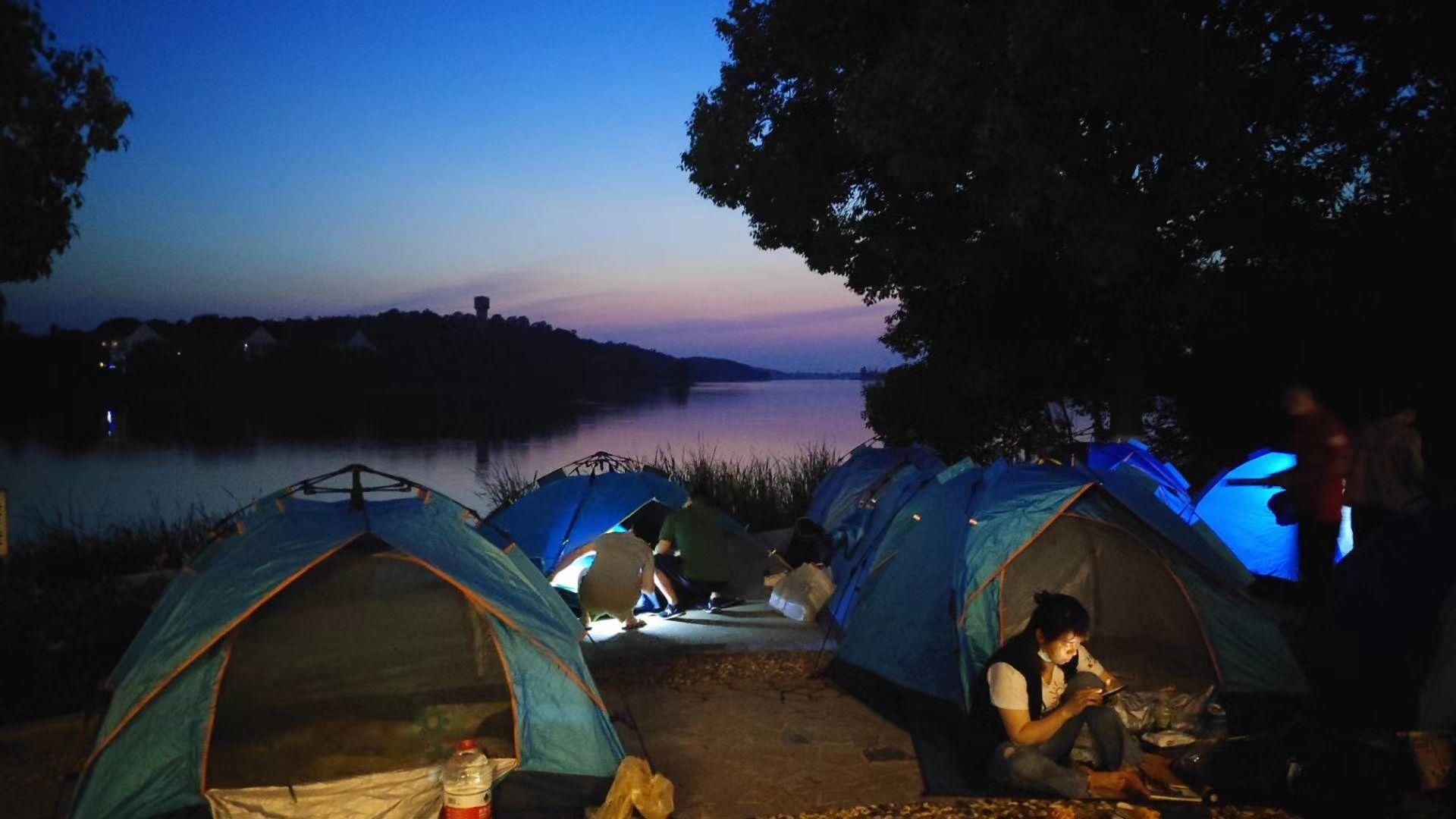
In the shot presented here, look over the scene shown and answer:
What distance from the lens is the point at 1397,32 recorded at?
364 inches

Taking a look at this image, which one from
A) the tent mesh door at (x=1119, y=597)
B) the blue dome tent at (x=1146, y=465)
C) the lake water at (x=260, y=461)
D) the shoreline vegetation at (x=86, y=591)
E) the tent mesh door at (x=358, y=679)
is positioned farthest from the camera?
the lake water at (x=260, y=461)

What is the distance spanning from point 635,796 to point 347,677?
5.79ft

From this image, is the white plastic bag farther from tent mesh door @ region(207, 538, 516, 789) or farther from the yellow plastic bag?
the yellow plastic bag

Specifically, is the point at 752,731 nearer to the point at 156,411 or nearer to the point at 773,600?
the point at 773,600

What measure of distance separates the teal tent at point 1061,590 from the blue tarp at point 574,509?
3.68 meters

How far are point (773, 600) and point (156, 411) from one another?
52.6 meters

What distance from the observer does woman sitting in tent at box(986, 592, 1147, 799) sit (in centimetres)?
444

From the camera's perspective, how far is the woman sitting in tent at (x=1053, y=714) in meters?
4.44

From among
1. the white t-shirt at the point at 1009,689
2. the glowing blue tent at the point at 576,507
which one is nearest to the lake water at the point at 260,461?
the glowing blue tent at the point at 576,507

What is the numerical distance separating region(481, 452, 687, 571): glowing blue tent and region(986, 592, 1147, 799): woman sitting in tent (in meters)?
5.34

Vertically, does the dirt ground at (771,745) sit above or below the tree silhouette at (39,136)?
below

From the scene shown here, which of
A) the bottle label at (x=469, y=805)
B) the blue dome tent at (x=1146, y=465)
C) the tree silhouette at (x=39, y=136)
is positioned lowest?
the bottle label at (x=469, y=805)

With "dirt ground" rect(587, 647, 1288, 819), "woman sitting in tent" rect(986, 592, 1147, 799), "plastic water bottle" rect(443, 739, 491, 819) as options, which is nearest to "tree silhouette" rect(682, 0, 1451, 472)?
"dirt ground" rect(587, 647, 1288, 819)

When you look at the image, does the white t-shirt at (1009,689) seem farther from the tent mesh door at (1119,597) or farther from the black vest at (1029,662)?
the tent mesh door at (1119,597)
